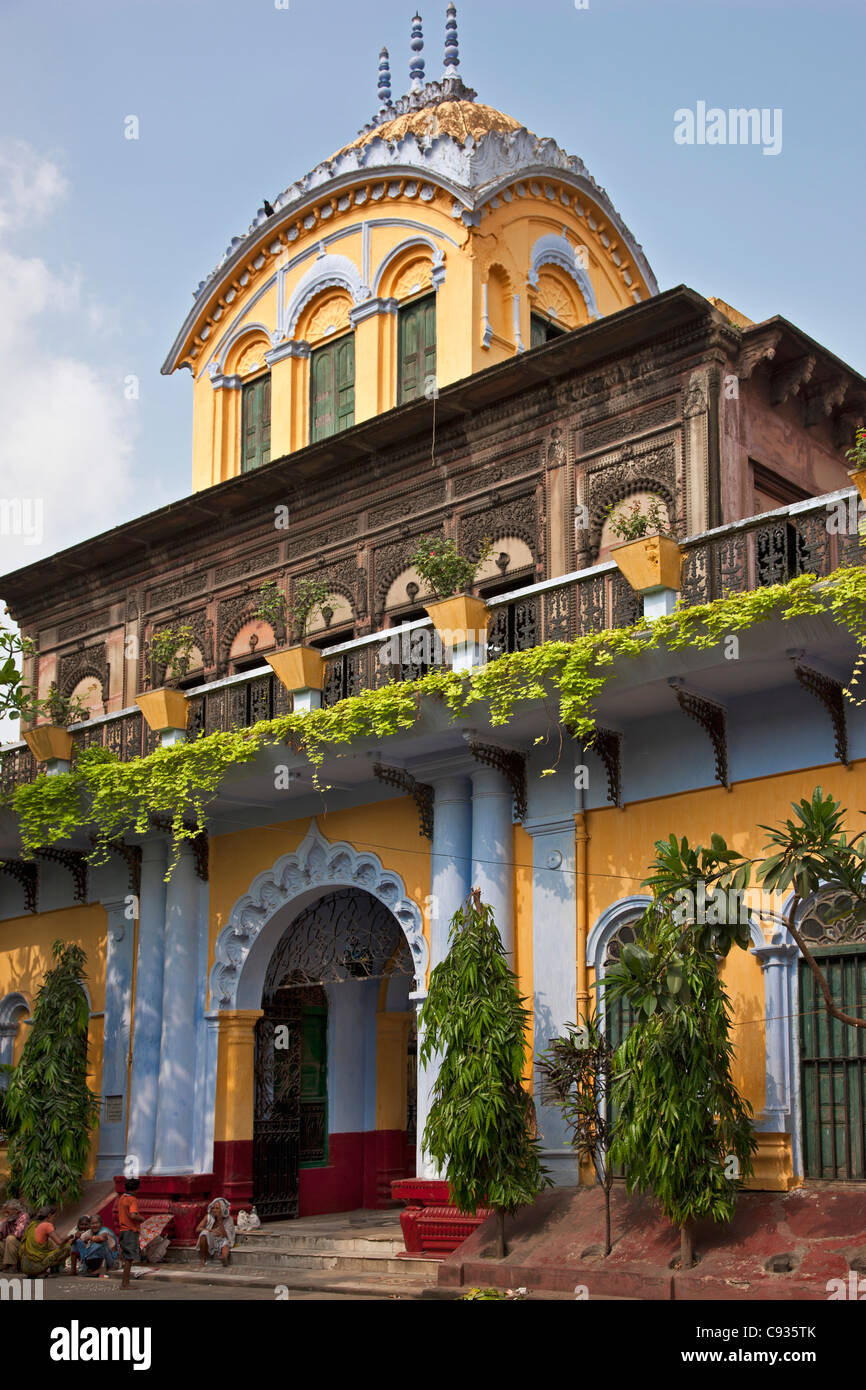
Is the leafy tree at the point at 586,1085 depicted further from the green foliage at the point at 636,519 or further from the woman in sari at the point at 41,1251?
the woman in sari at the point at 41,1251

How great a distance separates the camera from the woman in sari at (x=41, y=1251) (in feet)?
49.1

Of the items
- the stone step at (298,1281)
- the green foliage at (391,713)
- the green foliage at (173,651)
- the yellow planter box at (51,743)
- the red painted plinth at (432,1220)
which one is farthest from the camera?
the yellow planter box at (51,743)

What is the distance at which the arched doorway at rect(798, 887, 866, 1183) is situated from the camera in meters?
12.4

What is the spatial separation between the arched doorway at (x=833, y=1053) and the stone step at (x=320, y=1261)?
143 inches

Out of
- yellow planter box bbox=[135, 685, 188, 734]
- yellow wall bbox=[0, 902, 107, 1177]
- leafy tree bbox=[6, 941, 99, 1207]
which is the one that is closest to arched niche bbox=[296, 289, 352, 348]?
yellow planter box bbox=[135, 685, 188, 734]

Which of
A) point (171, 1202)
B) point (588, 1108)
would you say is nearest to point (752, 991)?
point (588, 1108)

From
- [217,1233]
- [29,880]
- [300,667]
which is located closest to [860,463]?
[300,667]

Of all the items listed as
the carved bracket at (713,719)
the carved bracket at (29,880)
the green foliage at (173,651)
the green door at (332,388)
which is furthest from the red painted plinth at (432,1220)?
the green door at (332,388)

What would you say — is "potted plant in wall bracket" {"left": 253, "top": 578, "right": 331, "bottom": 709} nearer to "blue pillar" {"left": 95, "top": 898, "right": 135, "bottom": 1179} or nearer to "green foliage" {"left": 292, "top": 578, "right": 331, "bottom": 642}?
"green foliage" {"left": 292, "top": 578, "right": 331, "bottom": 642}

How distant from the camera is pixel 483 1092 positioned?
13.1m

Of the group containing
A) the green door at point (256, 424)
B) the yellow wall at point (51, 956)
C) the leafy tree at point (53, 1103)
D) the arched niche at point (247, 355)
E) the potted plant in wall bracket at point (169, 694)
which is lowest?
the leafy tree at point (53, 1103)
